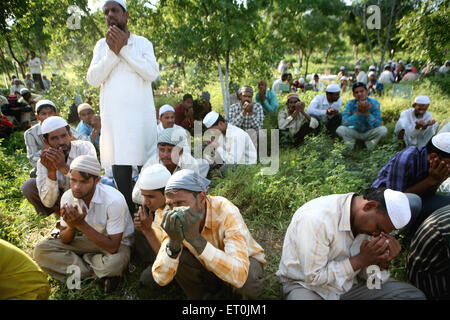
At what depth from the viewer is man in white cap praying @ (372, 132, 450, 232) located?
2771mm

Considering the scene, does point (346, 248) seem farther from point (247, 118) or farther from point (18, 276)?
point (247, 118)

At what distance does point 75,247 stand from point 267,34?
529cm

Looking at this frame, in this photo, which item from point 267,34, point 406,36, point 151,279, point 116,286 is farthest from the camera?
point 267,34

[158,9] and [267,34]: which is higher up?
[158,9]

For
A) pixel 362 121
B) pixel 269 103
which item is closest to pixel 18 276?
pixel 362 121

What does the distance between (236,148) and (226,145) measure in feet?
0.53

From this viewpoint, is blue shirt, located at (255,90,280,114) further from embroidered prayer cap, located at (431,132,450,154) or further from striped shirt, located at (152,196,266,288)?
striped shirt, located at (152,196,266,288)

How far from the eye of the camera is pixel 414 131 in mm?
5258

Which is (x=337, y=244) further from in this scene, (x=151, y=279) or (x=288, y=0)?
(x=288, y=0)

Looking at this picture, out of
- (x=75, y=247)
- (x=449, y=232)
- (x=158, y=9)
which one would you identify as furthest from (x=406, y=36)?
(x=75, y=247)

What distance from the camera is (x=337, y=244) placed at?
6.50ft

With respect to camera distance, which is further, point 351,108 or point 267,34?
point 267,34

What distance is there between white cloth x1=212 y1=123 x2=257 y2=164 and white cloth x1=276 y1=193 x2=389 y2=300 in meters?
2.59

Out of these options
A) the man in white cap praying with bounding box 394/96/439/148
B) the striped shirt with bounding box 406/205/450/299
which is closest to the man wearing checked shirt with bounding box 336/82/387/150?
the man in white cap praying with bounding box 394/96/439/148
